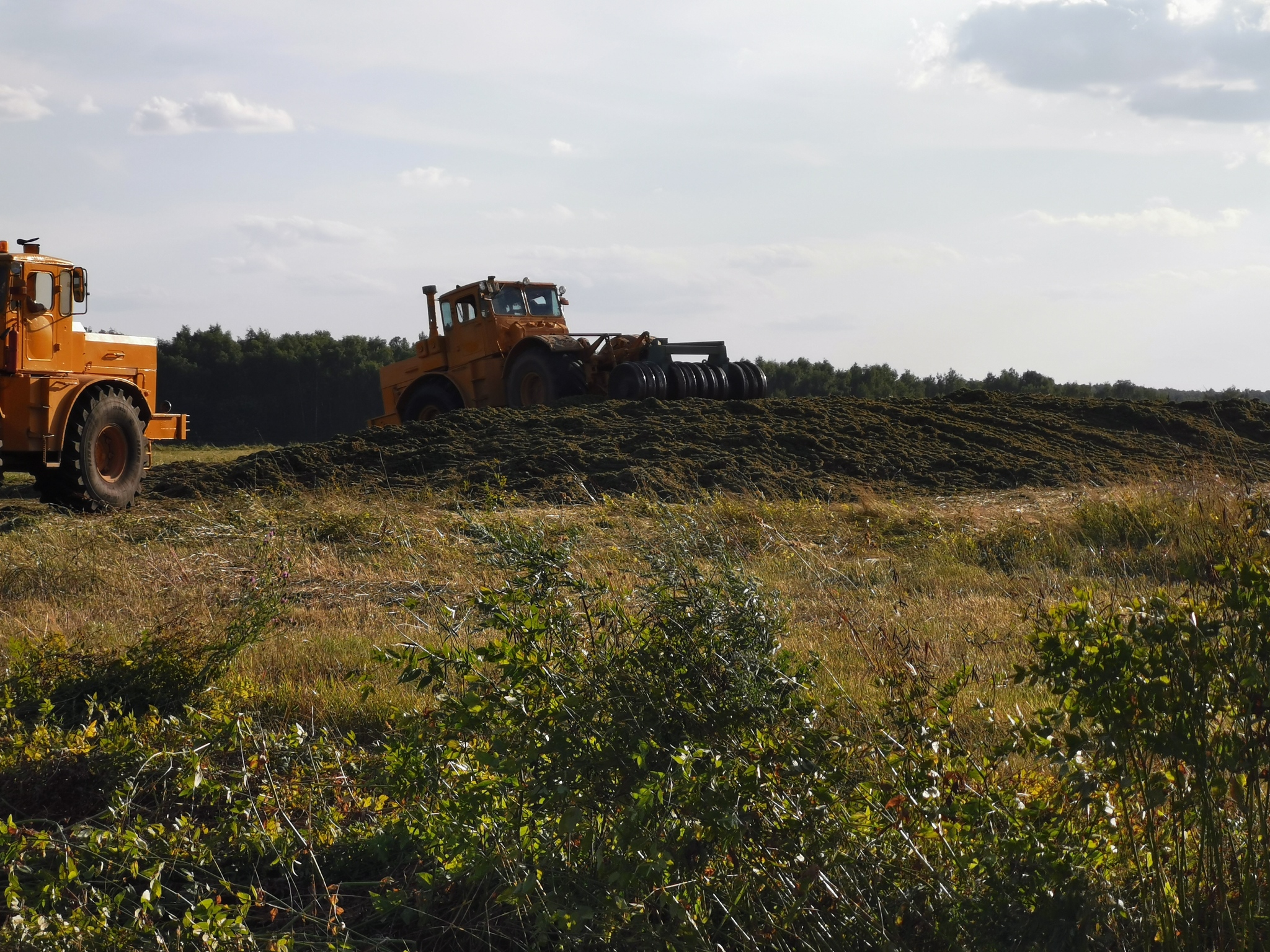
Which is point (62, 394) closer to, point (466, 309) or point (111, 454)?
point (111, 454)

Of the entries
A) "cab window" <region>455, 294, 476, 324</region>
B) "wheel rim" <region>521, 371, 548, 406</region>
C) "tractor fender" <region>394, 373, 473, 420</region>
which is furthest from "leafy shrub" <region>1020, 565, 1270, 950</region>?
"tractor fender" <region>394, 373, 473, 420</region>

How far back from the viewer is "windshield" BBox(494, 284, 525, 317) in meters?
19.2

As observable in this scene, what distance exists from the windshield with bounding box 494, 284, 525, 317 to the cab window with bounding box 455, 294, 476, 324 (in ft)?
1.31

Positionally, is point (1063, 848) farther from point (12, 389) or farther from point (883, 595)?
point (12, 389)

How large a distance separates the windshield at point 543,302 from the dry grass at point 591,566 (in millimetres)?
8701

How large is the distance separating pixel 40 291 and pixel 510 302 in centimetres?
917

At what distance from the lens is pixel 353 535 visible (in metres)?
8.97

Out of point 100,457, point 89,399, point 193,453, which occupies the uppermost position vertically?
point 89,399

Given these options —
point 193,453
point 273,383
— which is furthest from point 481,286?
point 273,383

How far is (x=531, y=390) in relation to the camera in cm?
1830

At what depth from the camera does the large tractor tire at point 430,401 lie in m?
20.0

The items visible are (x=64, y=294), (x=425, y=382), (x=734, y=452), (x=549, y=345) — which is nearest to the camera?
(x=64, y=294)

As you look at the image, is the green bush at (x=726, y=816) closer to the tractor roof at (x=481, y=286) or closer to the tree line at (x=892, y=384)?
the tractor roof at (x=481, y=286)

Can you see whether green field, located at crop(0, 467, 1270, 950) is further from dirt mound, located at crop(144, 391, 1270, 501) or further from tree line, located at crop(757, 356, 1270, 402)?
tree line, located at crop(757, 356, 1270, 402)
